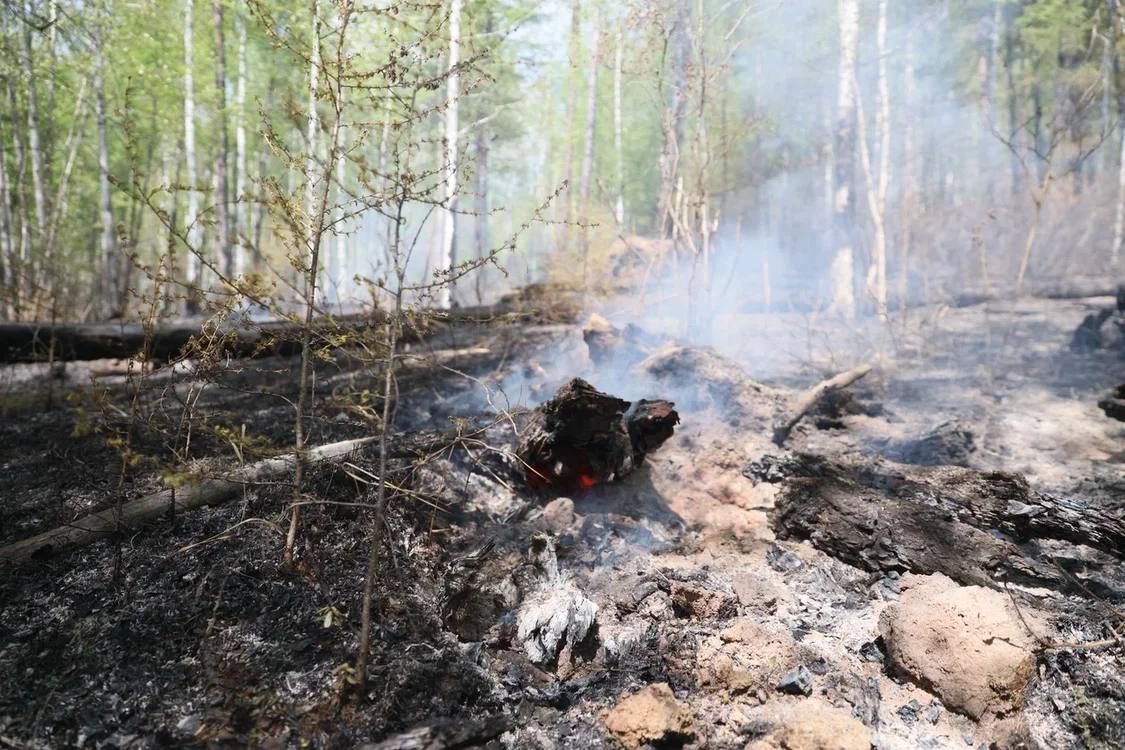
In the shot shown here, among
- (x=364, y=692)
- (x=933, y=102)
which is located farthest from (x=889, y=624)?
(x=933, y=102)

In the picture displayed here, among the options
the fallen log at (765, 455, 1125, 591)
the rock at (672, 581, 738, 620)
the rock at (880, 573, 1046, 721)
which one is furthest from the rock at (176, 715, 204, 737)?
the fallen log at (765, 455, 1125, 591)

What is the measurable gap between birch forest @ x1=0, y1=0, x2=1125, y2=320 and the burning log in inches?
73.8

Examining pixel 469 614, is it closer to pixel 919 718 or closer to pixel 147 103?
pixel 919 718

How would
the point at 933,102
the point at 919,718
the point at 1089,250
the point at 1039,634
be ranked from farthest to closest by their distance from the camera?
the point at 933,102, the point at 1089,250, the point at 1039,634, the point at 919,718

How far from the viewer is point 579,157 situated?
26.3 metres

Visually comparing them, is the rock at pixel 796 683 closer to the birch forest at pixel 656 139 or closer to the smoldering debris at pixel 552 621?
the smoldering debris at pixel 552 621

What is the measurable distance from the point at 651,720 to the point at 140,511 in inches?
115

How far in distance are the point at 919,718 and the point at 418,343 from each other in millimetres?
7206

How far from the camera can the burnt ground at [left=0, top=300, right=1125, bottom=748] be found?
219cm

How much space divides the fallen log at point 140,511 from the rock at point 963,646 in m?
3.02

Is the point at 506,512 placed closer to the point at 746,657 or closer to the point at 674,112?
the point at 746,657

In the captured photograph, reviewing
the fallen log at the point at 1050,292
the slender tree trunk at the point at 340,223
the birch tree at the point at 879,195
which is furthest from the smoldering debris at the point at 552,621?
the fallen log at the point at 1050,292

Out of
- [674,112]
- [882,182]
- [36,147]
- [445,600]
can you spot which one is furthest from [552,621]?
[36,147]

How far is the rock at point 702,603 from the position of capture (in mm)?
3021
